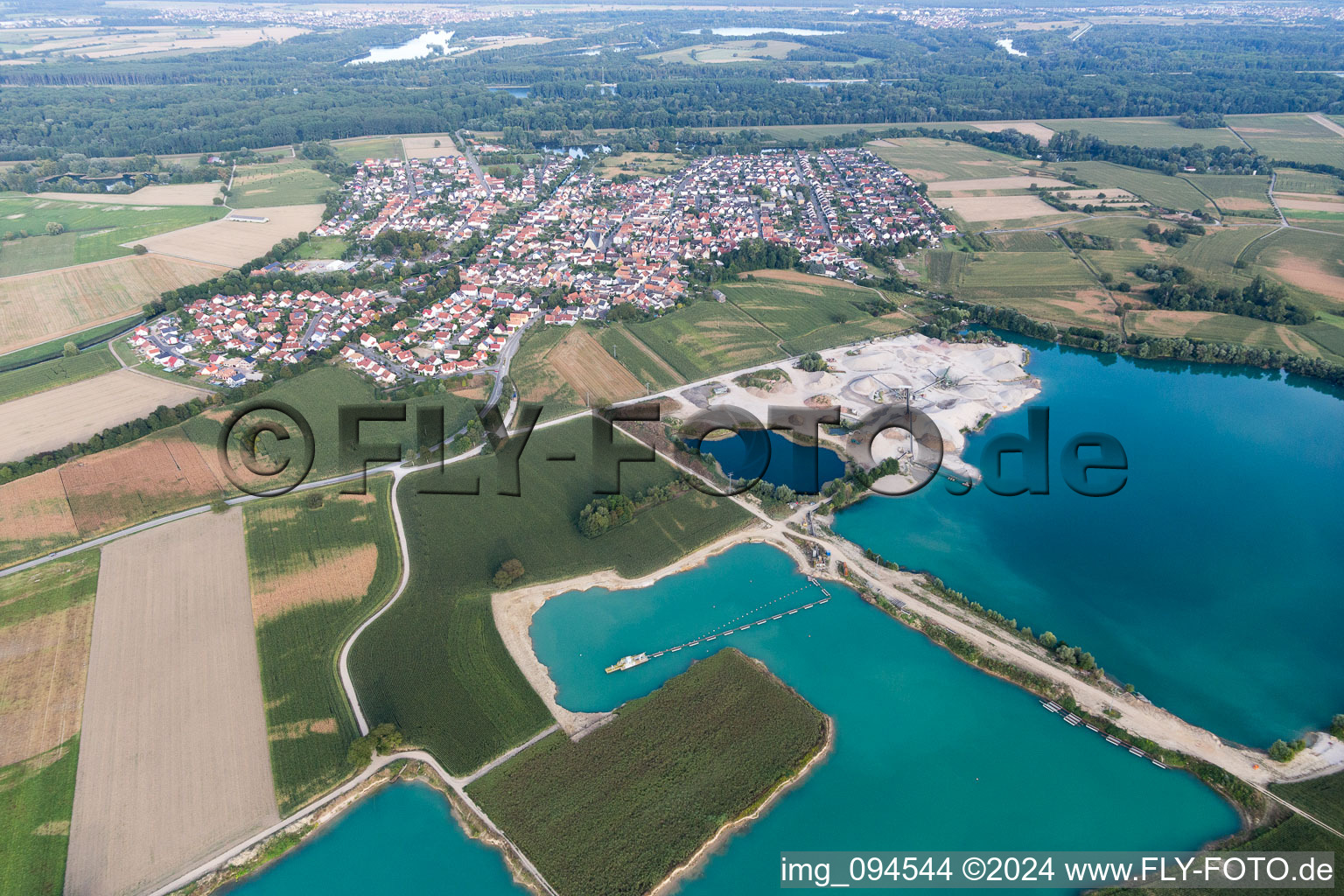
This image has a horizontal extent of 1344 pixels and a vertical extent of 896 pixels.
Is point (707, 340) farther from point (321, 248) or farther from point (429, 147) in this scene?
point (429, 147)

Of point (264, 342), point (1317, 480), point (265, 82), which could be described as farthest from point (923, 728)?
point (265, 82)

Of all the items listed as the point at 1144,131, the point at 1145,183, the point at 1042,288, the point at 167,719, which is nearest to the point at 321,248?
the point at 167,719

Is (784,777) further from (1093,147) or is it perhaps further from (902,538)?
(1093,147)

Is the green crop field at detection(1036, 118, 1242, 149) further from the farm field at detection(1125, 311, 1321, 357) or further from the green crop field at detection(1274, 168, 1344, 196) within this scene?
the farm field at detection(1125, 311, 1321, 357)

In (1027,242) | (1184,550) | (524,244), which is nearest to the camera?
(1184,550)

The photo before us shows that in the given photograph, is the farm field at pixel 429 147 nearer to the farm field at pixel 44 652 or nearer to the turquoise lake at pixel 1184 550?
the farm field at pixel 44 652

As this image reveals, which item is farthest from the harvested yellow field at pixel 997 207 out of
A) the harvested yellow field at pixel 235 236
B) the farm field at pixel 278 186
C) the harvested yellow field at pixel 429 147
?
the farm field at pixel 278 186

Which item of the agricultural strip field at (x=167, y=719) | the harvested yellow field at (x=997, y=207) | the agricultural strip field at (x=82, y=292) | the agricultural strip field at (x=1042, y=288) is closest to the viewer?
the agricultural strip field at (x=167, y=719)
